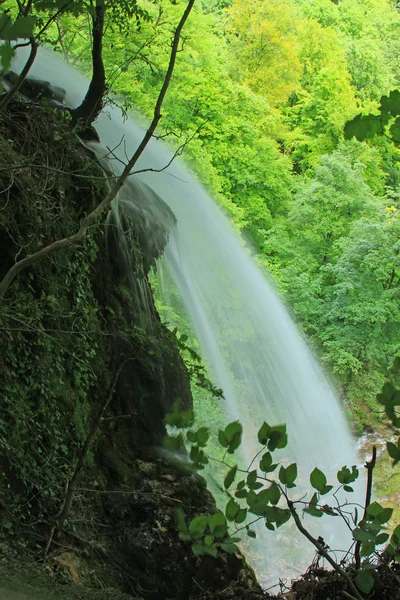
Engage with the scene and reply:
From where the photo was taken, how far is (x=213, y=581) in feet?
15.3

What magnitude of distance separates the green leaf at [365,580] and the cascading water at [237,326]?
7.43 meters

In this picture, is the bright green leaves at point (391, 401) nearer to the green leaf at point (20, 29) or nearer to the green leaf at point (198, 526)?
the green leaf at point (198, 526)

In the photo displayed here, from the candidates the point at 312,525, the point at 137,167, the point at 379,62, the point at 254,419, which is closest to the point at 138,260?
the point at 137,167

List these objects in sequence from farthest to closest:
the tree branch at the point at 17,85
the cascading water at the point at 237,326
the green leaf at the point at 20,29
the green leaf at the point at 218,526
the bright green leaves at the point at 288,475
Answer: the cascading water at the point at 237,326, the tree branch at the point at 17,85, the bright green leaves at the point at 288,475, the green leaf at the point at 218,526, the green leaf at the point at 20,29

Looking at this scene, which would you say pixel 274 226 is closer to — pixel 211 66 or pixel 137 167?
pixel 211 66

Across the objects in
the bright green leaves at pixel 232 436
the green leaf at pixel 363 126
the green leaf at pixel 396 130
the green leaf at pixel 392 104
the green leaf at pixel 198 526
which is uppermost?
the green leaf at pixel 392 104

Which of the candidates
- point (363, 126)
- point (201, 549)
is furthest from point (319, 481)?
point (363, 126)

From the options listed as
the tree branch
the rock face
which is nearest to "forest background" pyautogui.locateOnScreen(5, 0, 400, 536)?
the rock face

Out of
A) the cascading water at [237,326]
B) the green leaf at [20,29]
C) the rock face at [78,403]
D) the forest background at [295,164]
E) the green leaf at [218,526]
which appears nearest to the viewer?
the green leaf at [20,29]

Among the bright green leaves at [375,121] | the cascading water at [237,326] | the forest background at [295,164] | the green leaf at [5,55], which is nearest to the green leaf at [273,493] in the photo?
the bright green leaves at [375,121]

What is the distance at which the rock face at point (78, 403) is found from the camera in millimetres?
3719

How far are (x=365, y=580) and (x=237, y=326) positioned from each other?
961cm

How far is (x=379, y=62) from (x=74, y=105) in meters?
27.8

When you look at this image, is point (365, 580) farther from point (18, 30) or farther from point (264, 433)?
point (18, 30)
